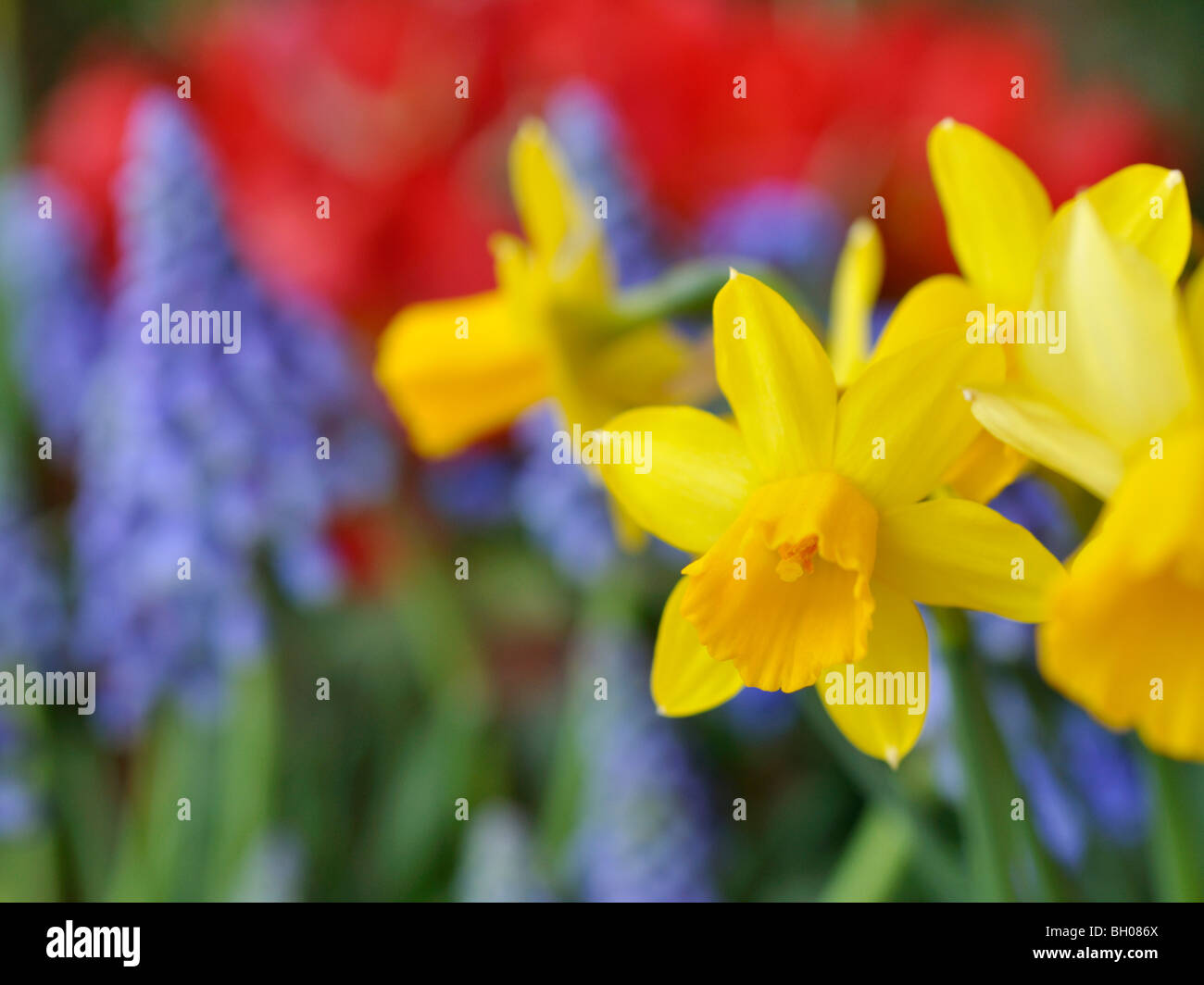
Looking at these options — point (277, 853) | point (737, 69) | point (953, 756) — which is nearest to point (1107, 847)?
point (953, 756)

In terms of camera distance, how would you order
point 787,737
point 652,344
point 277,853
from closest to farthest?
point 652,344 < point 277,853 < point 787,737

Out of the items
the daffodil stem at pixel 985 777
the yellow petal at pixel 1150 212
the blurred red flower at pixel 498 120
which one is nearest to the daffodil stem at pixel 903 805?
the daffodil stem at pixel 985 777

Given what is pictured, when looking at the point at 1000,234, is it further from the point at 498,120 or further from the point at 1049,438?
the point at 498,120

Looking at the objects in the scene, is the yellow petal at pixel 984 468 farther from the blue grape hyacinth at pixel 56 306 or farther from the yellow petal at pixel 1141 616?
the blue grape hyacinth at pixel 56 306

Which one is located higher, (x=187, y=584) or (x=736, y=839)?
(x=187, y=584)

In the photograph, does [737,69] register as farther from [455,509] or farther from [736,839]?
[736,839]

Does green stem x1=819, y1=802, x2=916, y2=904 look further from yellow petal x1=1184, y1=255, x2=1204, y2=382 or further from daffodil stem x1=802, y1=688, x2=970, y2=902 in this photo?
yellow petal x1=1184, y1=255, x2=1204, y2=382

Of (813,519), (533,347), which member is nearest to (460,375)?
(533,347)
